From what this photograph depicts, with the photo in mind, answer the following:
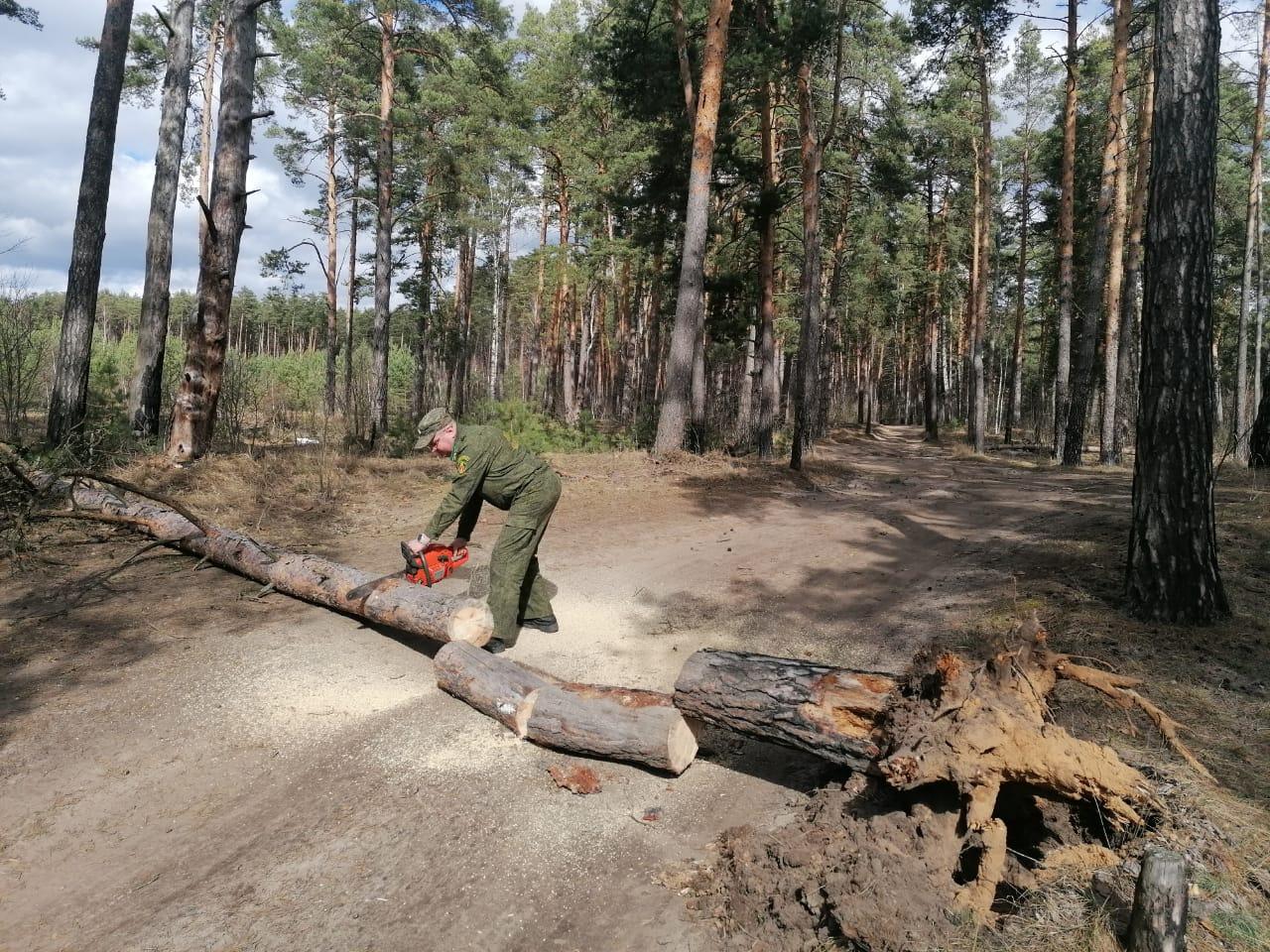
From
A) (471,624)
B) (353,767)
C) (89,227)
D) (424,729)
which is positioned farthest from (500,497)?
(89,227)

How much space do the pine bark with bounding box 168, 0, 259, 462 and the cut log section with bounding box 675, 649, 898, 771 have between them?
32.0 feet

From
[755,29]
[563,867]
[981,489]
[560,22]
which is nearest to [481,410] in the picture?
[755,29]

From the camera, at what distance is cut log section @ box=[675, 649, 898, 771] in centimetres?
342

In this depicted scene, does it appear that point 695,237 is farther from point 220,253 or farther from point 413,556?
point 413,556

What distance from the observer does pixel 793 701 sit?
360cm

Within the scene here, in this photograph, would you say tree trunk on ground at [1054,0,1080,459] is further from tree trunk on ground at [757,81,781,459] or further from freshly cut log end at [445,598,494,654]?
freshly cut log end at [445,598,494,654]

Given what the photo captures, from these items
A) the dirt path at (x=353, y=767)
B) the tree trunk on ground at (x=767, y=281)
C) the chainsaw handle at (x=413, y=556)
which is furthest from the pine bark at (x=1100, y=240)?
the chainsaw handle at (x=413, y=556)

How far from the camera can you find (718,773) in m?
4.09

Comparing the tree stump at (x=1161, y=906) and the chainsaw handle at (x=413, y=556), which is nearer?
the tree stump at (x=1161, y=906)

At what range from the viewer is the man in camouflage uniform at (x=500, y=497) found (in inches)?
212

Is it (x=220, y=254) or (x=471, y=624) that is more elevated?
(x=220, y=254)

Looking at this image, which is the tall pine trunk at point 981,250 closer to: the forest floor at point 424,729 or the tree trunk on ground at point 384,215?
the forest floor at point 424,729

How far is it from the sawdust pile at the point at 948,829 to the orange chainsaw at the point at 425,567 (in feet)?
11.1

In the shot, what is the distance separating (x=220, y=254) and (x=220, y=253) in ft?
0.05
